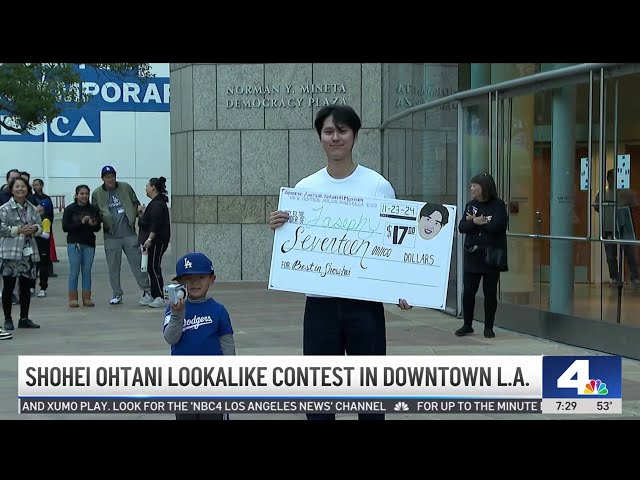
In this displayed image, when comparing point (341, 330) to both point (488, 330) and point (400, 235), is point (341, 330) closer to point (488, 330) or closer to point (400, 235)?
point (400, 235)

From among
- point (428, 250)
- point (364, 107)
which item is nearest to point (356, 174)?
point (428, 250)

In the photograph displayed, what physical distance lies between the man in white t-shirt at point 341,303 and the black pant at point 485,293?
6332 mm

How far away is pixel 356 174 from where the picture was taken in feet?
19.3

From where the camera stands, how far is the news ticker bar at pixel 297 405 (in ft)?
18.6

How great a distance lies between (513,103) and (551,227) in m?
1.65

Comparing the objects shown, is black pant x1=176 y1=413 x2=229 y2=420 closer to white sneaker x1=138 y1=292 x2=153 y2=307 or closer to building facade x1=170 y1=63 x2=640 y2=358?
building facade x1=170 y1=63 x2=640 y2=358

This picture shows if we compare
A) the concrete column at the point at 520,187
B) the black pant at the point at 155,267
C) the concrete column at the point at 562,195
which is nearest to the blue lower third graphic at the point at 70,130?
the black pant at the point at 155,267

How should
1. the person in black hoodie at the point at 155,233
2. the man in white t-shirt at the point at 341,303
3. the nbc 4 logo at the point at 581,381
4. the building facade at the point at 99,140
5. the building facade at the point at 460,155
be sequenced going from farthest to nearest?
the building facade at the point at 99,140 < the person in black hoodie at the point at 155,233 < the building facade at the point at 460,155 < the nbc 4 logo at the point at 581,381 < the man in white t-shirt at the point at 341,303

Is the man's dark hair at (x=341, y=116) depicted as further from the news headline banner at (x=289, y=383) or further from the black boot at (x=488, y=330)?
the black boot at (x=488, y=330)

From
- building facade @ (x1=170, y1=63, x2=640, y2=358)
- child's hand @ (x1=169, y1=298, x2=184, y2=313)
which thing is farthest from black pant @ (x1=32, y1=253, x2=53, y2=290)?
child's hand @ (x1=169, y1=298, x2=184, y2=313)

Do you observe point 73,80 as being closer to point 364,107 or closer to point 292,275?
point 364,107

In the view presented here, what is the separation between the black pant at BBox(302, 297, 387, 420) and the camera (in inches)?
227

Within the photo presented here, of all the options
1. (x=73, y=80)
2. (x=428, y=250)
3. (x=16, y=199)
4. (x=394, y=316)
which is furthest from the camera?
(x=73, y=80)

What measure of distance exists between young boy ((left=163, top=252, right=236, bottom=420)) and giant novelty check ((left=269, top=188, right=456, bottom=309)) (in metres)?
0.39
